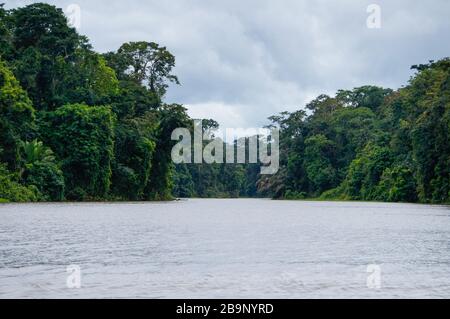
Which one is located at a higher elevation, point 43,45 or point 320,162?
point 43,45

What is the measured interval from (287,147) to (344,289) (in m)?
107

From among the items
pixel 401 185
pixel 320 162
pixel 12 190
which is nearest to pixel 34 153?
pixel 12 190

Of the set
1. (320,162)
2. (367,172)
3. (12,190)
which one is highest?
(320,162)

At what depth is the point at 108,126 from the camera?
62750 millimetres

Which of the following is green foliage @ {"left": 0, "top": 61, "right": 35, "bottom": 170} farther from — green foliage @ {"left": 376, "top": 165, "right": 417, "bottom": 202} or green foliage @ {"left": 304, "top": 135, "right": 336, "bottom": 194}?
green foliage @ {"left": 304, "top": 135, "right": 336, "bottom": 194}

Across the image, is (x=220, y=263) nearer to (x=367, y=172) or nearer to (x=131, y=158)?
(x=131, y=158)

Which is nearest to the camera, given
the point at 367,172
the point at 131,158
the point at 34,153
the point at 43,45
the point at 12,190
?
the point at 12,190

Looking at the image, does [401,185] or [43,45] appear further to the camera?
[401,185]

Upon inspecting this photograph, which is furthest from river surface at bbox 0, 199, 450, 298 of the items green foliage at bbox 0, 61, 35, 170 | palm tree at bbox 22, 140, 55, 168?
palm tree at bbox 22, 140, 55, 168

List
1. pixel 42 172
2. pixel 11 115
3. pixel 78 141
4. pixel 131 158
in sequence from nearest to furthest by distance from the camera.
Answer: pixel 11 115, pixel 42 172, pixel 78 141, pixel 131 158

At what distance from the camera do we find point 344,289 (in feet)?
38.0

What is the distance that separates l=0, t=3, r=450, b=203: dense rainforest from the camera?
180 ft

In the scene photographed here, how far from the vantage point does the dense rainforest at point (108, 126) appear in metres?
55.0
